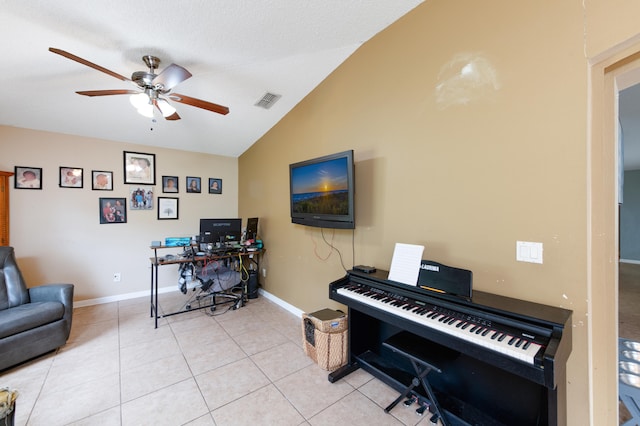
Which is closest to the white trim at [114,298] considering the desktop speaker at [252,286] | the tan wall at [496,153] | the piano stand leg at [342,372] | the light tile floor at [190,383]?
the light tile floor at [190,383]

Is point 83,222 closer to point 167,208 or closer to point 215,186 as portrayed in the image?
point 167,208

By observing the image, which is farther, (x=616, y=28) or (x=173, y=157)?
(x=173, y=157)

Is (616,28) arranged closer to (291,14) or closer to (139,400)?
(291,14)

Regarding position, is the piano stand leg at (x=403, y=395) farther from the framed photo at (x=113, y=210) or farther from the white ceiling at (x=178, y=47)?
the framed photo at (x=113, y=210)

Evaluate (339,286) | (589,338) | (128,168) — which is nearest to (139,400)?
(339,286)

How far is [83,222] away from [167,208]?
1.05 meters

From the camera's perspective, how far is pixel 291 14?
1887mm

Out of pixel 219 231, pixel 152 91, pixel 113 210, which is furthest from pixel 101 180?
pixel 152 91

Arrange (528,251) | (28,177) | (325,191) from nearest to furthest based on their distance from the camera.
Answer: (528,251) → (325,191) → (28,177)

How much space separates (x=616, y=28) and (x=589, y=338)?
153 cm

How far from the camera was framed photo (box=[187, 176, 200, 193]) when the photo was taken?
4473 millimetres

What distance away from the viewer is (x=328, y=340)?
87.8 inches

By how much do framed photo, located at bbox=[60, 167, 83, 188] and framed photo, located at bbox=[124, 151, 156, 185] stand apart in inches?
20.7

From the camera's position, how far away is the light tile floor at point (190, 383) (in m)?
1.75
